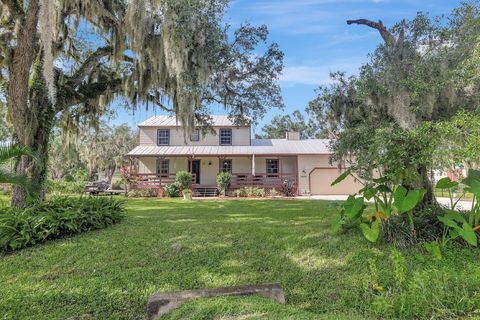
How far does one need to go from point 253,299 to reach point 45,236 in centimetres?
398

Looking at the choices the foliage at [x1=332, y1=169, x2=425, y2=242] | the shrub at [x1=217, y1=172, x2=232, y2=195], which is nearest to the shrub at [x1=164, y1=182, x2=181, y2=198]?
the shrub at [x1=217, y1=172, x2=232, y2=195]

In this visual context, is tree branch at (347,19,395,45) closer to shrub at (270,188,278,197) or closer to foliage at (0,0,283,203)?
foliage at (0,0,283,203)

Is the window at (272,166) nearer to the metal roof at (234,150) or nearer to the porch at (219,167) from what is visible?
the porch at (219,167)

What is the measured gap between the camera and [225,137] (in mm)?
19438

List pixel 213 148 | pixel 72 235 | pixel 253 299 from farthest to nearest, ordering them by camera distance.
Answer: pixel 213 148
pixel 72 235
pixel 253 299

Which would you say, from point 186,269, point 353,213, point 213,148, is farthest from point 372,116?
point 213,148

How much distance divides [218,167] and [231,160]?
3.08ft

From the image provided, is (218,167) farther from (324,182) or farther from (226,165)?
(324,182)

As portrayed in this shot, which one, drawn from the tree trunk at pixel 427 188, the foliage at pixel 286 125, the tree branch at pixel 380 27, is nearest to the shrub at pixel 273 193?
the tree trunk at pixel 427 188

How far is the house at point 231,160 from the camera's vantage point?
692 inches

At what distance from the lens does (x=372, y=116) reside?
6.07 m

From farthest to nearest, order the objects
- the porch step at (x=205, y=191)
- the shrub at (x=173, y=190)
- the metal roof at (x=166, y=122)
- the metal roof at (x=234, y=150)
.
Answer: the metal roof at (x=166, y=122) → the metal roof at (x=234, y=150) → the porch step at (x=205, y=191) → the shrub at (x=173, y=190)

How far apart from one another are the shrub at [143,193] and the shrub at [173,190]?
82cm

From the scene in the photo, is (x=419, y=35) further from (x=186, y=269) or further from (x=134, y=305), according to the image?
(x=134, y=305)
